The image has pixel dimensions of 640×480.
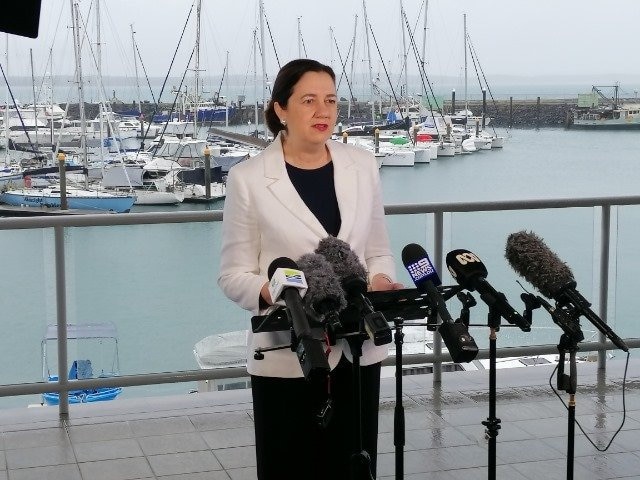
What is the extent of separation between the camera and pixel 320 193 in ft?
8.86

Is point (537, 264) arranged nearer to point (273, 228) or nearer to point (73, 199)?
point (273, 228)

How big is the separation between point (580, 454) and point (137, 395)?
6.25 ft

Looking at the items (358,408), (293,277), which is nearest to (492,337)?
(358,408)

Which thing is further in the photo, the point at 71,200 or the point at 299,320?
the point at 71,200

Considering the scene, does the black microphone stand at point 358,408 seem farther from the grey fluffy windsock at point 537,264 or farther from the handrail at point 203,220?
the handrail at point 203,220

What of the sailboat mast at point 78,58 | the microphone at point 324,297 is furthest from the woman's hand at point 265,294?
the sailboat mast at point 78,58

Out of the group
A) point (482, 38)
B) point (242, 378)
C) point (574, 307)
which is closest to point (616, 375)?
point (242, 378)

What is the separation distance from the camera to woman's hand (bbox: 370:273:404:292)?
262cm

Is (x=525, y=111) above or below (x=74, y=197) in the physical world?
above

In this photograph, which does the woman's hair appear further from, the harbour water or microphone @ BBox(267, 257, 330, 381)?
the harbour water

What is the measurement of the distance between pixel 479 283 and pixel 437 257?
7.99ft

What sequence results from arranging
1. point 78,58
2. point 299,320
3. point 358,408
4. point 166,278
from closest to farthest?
point 299,320
point 358,408
point 166,278
point 78,58

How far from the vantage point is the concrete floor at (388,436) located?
387 cm

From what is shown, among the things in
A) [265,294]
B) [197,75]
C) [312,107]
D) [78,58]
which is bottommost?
[265,294]
